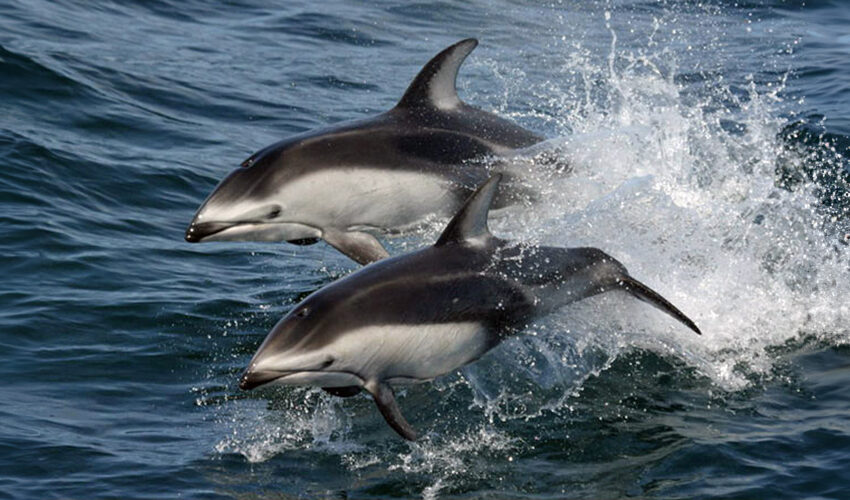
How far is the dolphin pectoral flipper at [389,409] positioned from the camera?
644cm

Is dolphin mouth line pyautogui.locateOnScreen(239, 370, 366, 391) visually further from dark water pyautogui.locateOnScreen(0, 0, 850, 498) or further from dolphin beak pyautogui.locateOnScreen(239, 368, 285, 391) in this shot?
dark water pyautogui.locateOnScreen(0, 0, 850, 498)

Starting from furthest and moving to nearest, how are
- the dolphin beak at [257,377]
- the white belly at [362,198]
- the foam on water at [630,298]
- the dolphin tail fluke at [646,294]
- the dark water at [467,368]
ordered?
the white belly at [362,198] < the foam on water at [630,298] < the dolphin tail fluke at [646,294] < the dark water at [467,368] < the dolphin beak at [257,377]

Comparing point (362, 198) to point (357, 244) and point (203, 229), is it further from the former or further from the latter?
point (203, 229)

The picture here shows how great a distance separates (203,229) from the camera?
26.1 feet

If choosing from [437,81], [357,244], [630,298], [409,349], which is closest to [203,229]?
[357,244]

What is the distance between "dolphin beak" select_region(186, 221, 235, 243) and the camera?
7.96 meters

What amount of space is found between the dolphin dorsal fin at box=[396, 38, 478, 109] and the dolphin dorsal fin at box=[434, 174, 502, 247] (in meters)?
1.66

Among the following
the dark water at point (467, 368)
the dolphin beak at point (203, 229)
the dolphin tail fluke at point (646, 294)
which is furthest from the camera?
the dolphin beak at point (203, 229)

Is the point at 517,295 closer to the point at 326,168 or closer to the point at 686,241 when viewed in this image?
the point at 326,168

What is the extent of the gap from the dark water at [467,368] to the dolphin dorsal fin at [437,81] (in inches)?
37.9

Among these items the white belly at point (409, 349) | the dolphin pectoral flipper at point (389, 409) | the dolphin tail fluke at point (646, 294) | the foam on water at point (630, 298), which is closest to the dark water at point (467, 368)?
the foam on water at point (630, 298)

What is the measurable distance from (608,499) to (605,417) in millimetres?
1079

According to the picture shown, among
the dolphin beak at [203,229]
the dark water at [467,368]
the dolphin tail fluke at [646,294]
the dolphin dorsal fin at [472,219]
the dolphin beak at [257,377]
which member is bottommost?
the dark water at [467,368]

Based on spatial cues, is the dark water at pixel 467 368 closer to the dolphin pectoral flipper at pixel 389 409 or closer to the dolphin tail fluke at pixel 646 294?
the dolphin pectoral flipper at pixel 389 409
